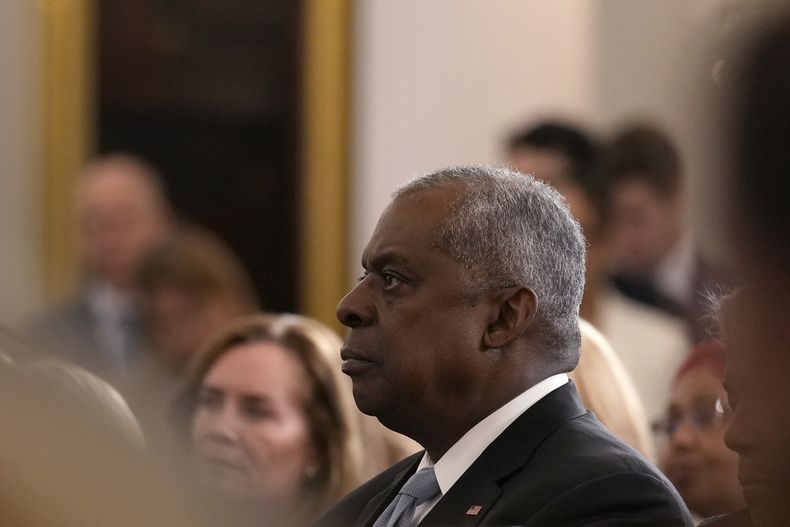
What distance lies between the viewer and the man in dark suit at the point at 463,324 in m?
2.09

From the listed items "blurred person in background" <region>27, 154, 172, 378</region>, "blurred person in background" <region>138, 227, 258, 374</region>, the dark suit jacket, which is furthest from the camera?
"blurred person in background" <region>27, 154, 172, 378</region>

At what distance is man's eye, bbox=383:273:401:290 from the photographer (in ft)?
7.03

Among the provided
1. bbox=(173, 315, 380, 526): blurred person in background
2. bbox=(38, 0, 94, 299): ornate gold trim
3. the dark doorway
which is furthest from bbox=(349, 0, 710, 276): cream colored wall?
bbox=(173, 315, 380, 526): blurred person in background

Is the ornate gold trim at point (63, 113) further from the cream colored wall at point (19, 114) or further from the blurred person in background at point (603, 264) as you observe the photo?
the blurred person in background at point (603, 264)

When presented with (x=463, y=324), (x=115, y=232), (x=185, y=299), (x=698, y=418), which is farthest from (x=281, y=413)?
(x=115, y=232)

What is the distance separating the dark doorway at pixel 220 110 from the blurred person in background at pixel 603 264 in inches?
73.6

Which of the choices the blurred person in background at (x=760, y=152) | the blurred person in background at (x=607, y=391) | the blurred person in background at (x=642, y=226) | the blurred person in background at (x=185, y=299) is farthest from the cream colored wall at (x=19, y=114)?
the blurred person in background at (x=760, y=152)

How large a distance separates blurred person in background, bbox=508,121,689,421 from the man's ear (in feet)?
8.92

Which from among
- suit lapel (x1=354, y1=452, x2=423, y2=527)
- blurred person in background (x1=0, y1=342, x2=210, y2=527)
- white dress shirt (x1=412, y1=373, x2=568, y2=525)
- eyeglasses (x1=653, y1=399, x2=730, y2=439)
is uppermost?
blurred person in background (x1=0, y1=342, x2=210, y2=527)

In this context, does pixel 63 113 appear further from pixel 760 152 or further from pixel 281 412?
pixel 760 152

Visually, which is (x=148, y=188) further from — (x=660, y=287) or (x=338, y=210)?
(x=660, y=287)

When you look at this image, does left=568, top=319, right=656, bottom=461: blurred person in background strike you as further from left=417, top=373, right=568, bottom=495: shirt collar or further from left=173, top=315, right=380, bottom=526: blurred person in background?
left=417, top=373, right=568, bottom=495: shirt collar

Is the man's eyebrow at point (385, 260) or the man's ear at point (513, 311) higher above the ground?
the man's eyebrow at point (385, 260)

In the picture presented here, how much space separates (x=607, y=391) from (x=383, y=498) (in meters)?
1.10
